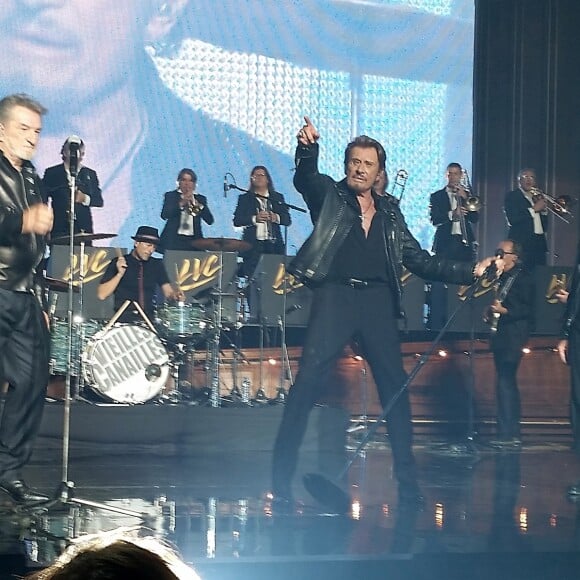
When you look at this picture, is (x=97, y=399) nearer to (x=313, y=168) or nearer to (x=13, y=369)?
(x=13, y=369)

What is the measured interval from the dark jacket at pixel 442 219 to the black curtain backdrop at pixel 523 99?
1467 millimetres

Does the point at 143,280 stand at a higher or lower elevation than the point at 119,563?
higher

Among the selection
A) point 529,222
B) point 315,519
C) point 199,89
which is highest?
point 199,89

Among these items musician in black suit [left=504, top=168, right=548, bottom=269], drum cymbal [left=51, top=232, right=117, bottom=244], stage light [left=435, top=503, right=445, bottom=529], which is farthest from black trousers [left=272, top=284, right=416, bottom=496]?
musician in black suit [left=504, top=168, right=548, bottom=269]

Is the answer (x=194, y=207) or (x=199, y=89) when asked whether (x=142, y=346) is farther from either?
(x=199, y=89)

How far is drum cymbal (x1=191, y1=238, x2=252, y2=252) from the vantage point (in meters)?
7.40

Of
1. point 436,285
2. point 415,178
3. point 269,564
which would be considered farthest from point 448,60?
point 269,564

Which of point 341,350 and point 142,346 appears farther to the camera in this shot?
point 142,346

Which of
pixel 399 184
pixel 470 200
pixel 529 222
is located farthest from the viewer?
pixel 529 222

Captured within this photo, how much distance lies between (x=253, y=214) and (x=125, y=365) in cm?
186

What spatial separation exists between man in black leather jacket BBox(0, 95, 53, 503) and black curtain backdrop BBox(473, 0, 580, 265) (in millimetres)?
5860

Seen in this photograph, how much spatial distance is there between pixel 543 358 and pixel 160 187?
3241 mm

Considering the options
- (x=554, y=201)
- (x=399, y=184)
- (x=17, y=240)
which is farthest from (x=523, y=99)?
(x=17, y=240)

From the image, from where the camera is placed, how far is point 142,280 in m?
7.61
